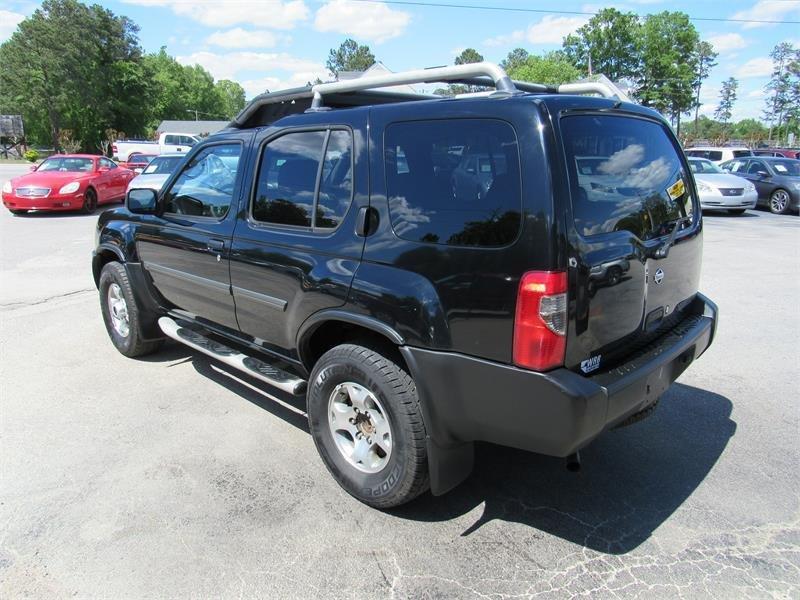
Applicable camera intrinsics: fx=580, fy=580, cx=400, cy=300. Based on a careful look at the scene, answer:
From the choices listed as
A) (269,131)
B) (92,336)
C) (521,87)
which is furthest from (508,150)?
(92,336)

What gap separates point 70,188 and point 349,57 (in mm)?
114241

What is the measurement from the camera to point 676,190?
3158 millimetres

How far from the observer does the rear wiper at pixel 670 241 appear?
282cm

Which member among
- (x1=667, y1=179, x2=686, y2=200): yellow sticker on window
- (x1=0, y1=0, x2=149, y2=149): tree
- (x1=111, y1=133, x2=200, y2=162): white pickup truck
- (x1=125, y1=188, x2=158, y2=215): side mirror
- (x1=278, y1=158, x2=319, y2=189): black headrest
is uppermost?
(x1=0, y1=0, x2=149, y2=149): tree

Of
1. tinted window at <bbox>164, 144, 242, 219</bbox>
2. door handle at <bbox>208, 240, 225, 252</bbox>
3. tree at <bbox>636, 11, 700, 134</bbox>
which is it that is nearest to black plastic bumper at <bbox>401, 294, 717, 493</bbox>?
door handle at <bbox>208, 240, 225, 252</bbox>

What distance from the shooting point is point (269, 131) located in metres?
3.50

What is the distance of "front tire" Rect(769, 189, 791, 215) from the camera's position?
16812mm

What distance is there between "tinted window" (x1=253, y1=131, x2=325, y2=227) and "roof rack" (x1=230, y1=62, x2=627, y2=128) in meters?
0.26

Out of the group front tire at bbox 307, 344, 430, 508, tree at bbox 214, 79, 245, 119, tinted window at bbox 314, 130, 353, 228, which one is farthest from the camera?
tree at bbox 214, 79, 245, 119

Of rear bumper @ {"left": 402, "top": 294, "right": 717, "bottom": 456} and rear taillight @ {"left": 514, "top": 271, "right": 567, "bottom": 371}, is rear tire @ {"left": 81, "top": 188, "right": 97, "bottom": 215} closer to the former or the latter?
rear bumper @ {"left": 402, "top": 294, "right": 717, "bottom": 456}

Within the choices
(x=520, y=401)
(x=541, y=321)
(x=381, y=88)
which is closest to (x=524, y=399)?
(x=520, y=401)

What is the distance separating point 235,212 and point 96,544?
1.98m

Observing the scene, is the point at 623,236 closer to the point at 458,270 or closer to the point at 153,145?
the point at 458,270

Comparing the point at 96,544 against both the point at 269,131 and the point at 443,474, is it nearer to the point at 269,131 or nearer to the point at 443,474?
the point at 443,474
